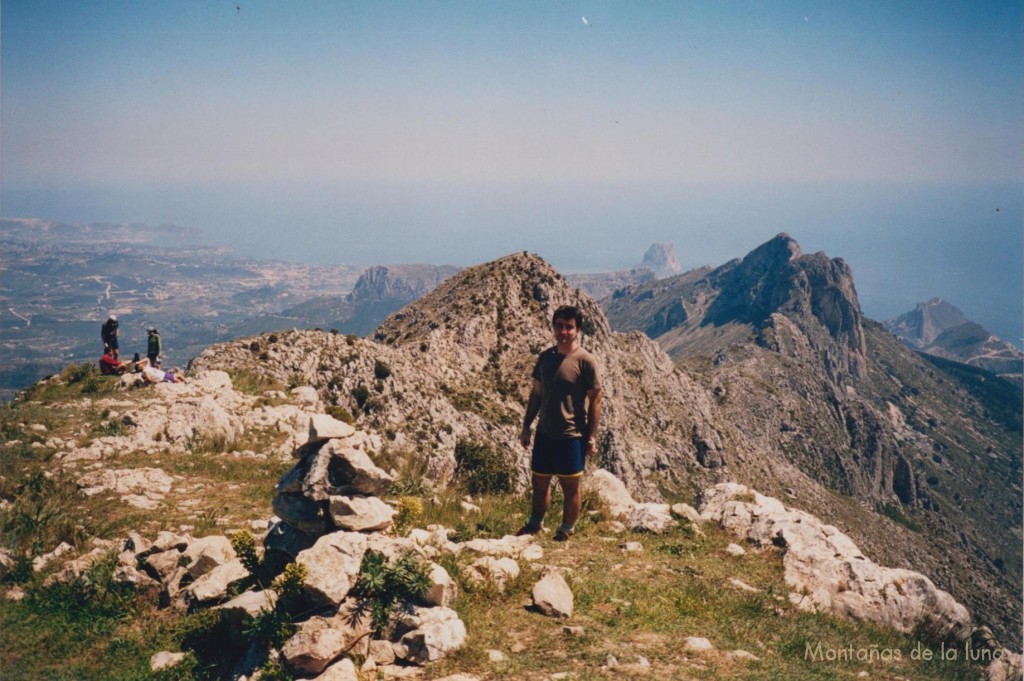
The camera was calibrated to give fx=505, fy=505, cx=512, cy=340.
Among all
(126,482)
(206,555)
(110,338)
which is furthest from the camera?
(110,338)

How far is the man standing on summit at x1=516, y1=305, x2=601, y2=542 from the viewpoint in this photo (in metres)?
10.0

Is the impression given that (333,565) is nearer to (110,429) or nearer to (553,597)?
(553,597)

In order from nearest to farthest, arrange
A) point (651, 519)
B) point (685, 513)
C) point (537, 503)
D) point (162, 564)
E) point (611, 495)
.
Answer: point (162, 564)
point (537, 503)
point (651, 519)
point (685, 513)
point (611, 495)

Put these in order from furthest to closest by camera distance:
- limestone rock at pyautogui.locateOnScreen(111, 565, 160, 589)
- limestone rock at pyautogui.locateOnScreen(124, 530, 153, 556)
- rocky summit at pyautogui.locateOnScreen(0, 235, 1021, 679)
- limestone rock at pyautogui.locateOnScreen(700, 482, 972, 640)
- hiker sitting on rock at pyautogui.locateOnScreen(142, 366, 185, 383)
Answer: hiker sitting on rock at pyautogui.locateOnScreen(142, 366, 185, 383) < limestone rock at pyautogui.locateOnScreen(700, 482, 972, 640) < limestone rock at pyautogui.locateOnScreen(124, 530, 153, 556) < limestone rock at pyautogui.locateOnScreen(111, 565, 160, 589) < rocky summit at pyautogui.locateOnScreen(0, 235, 1021, 679)

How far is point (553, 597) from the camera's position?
26.9ft

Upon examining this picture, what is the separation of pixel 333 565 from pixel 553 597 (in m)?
3.51

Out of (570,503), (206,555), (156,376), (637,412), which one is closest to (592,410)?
(570,503)

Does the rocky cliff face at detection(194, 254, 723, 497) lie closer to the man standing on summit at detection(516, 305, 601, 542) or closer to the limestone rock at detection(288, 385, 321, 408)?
the man standing on summit at detection(516, 305, 601, 542)

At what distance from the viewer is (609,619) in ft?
26.6

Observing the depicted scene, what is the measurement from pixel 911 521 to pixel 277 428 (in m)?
214

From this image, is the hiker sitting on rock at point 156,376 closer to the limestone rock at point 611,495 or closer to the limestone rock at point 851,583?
the limestone rock at point 611,495

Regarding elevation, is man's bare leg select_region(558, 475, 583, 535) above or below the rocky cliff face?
above

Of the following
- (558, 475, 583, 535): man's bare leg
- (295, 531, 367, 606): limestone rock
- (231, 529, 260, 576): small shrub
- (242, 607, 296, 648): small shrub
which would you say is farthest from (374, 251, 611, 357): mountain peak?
(242, 607, 296, 648): small shrub

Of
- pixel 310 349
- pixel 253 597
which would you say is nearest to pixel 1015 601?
pixel 310 349
